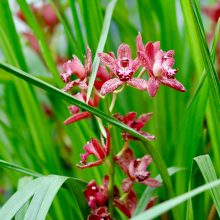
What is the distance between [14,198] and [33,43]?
0.78 m

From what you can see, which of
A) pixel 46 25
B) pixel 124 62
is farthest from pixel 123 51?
pixel 46 25

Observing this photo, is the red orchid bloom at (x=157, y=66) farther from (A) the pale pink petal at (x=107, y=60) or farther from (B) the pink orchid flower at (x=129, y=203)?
(B) the pink orchid flower at (x=129, y=203)

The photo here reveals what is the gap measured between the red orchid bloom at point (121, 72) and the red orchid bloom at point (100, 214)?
0.15 metres

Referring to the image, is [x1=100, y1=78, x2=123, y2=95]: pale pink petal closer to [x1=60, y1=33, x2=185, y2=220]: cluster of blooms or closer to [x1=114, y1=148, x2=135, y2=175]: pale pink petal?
[x1=60, y1=33, x2=185, y2=220]: cluster of blooms

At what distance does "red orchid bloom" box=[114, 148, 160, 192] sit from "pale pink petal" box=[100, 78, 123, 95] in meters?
0.10

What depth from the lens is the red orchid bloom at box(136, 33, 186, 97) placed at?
23.2 inches

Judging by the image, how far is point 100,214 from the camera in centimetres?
63

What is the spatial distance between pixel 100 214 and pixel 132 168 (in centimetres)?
7

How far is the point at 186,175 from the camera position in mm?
760

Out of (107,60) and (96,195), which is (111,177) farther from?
(107,60)

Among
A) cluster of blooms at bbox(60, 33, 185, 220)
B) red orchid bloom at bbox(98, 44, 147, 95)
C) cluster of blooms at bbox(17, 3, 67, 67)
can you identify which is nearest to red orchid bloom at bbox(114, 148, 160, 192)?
cluster of blooms at bbox(60, 33, 185, 220)

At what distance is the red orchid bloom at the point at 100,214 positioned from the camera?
63 centimetres

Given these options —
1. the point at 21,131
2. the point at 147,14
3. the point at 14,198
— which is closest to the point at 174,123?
the point at 147,14

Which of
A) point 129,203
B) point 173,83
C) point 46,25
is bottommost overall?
point 129,203
